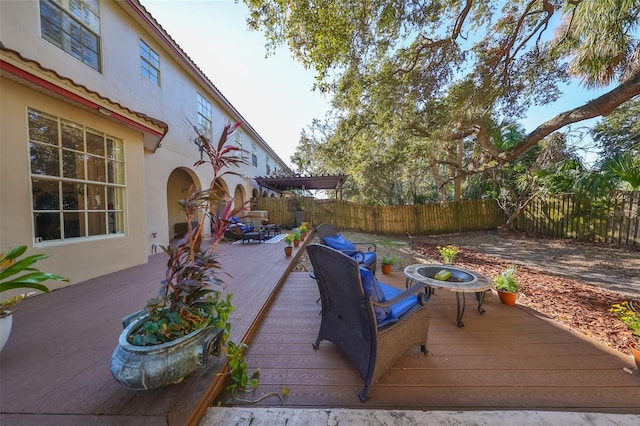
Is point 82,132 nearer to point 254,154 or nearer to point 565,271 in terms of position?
point 254,154

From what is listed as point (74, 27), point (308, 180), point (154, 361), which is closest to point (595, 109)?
point (154, 361)

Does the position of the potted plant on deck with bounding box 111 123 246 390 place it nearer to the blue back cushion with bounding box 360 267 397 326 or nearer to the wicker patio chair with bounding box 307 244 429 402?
the wicker patio chair with bounding box 307 244 429 402

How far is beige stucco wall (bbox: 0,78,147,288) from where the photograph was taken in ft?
8.46

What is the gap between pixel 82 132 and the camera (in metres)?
3.37

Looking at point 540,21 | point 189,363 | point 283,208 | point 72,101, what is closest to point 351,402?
point 189,363

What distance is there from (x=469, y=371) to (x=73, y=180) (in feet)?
17.8

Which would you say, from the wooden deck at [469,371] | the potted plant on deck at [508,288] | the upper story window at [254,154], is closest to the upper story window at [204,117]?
the upper story window at [254,154]

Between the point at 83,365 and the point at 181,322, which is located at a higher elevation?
the point at 181,322

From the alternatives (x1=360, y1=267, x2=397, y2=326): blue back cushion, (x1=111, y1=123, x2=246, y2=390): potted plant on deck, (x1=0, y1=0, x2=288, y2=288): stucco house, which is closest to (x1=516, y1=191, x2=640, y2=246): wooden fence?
(x1=360, y1=267, x2=397, y2=326): blue back cushion

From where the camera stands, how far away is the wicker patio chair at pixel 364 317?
5.22 feet

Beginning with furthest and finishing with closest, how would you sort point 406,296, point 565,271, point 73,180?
point 565,271 → point 73,180 → point 406,296

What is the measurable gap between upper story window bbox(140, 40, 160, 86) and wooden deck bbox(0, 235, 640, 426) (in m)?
5.20

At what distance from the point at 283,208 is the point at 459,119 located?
26.8 feet

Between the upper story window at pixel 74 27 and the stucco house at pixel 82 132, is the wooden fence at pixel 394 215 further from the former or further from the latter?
the upper story window at pixel 74 27
